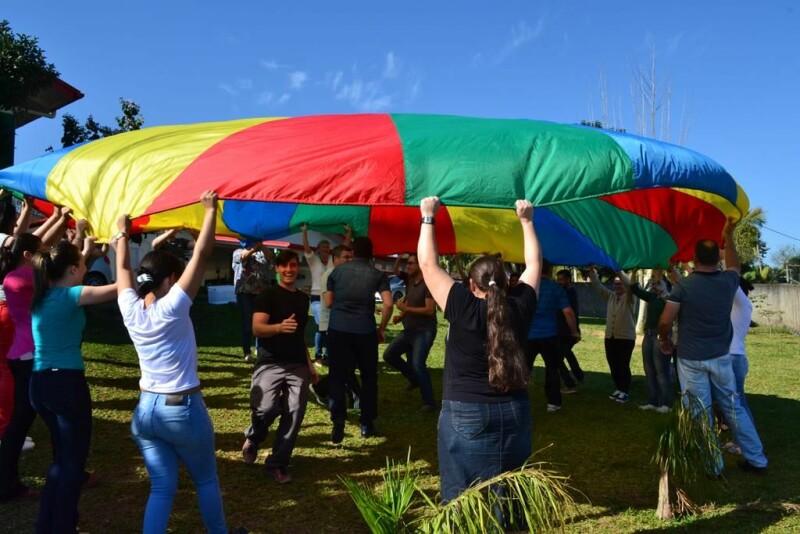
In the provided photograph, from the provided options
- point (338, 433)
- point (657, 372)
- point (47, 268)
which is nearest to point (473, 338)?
point (47, 268)

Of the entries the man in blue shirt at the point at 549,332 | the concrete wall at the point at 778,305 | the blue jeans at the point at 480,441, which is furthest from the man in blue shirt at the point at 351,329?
the concrete wall at the point at 778,305

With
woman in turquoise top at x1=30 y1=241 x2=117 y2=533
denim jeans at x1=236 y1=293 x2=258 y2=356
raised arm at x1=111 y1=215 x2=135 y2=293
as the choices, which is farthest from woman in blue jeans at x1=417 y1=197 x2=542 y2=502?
denim jeans at x1=236 y1=293 x2=258 y2=356

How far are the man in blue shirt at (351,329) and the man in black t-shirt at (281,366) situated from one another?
0.77 m

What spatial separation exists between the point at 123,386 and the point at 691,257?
666cm

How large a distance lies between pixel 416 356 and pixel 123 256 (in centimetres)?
434

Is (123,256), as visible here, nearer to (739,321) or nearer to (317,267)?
(739,321)

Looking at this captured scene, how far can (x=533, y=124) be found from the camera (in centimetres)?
416

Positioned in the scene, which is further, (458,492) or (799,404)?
(799,404)

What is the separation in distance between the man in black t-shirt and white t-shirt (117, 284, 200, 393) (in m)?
1.61

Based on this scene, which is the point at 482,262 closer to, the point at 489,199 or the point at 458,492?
the point at 489,199

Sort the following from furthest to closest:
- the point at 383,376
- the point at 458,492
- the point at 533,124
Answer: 1. the point at 383,376
2. the point at 533,124
3. the point at 458,492

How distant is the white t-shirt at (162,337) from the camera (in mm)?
2980

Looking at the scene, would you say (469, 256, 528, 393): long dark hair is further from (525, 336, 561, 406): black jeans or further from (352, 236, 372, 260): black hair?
(525, 336, 561, 406): black jeans

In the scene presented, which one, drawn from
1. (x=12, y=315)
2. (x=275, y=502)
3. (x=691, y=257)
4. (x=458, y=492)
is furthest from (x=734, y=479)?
(x=12, y=315)
